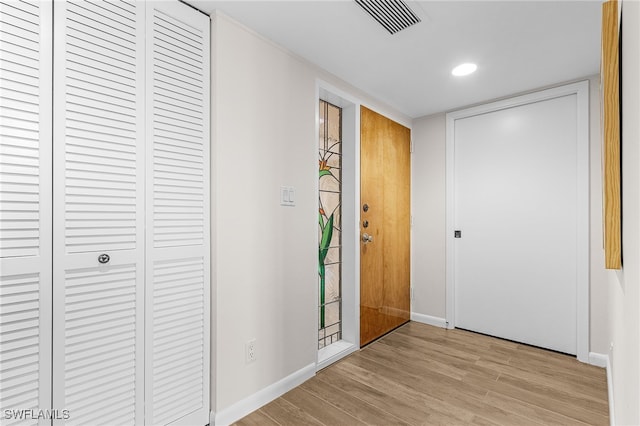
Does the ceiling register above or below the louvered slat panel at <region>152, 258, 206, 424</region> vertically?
above

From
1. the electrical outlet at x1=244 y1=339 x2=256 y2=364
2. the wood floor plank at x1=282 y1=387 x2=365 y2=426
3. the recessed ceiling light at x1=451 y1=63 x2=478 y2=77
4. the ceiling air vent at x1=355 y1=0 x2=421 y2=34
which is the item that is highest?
the recessed ceiling light at x1=451 y1=63 x2=478 y2=77

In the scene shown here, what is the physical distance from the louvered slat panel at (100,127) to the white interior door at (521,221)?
2.89 metres

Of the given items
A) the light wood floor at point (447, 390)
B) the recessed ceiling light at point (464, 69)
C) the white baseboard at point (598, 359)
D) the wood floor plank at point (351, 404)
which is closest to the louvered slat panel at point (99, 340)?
the light wood floor at point (447, 390)

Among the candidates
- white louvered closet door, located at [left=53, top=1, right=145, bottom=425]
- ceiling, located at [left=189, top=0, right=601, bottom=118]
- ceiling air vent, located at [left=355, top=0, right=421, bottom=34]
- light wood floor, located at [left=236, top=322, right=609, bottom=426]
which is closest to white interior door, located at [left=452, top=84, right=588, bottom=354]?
light wood floor, located at [left=236, top=322, right=609, bottom=426]

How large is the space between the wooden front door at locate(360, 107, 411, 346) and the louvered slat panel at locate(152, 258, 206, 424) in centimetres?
147

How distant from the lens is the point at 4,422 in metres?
1.15

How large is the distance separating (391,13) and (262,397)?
2318 millimetres

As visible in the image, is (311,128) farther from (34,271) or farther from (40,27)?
(34,271)

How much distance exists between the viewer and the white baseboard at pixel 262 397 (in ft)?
5.68

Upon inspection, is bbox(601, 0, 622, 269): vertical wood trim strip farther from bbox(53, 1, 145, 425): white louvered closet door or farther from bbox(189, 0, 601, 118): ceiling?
bbox(53, 1, 145, 425): white louvered closet door

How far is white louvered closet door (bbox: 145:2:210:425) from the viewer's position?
1.54 meters

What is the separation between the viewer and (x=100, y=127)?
1385 mm

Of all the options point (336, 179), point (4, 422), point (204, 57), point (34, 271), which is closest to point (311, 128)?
point (336, 179)

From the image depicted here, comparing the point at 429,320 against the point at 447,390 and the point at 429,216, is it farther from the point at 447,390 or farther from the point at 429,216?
the point at 447,390
